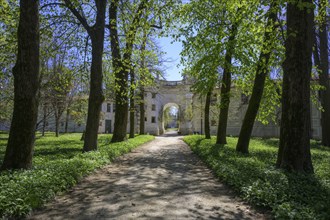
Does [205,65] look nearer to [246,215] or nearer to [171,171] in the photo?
[171,171]

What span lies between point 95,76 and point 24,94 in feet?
17.1

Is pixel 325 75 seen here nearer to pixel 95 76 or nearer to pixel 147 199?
pixel 95 76

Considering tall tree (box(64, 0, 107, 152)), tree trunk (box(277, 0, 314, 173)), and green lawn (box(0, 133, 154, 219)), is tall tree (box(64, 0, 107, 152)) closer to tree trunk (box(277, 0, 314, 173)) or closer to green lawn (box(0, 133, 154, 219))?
green lawn (box(0, 133, 154, 219))

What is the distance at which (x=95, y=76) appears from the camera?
12.9 meters

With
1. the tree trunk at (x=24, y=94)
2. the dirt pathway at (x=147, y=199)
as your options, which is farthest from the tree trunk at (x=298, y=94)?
the tree trunk at (x=24, y=94)

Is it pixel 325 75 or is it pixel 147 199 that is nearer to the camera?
pixel 147 199

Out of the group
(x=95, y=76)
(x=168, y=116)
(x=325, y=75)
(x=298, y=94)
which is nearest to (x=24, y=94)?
(x=95, y=76)

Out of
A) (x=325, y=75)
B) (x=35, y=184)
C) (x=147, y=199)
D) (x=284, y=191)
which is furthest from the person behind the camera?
(x=325, y=75)

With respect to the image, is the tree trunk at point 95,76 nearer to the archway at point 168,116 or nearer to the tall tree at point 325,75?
the tall tree at point 325,75

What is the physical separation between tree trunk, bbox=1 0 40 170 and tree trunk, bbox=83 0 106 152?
15.9ft

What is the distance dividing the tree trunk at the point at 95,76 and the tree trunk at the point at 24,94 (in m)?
4.84

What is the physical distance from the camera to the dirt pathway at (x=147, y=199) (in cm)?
550

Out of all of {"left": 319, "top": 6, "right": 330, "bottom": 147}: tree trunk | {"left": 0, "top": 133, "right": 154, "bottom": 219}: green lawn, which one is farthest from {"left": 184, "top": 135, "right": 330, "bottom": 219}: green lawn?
{"left": 319, "top": 6, "right": 330, "bottom": 147}: tree trunk

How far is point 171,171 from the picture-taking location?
34.1ft
